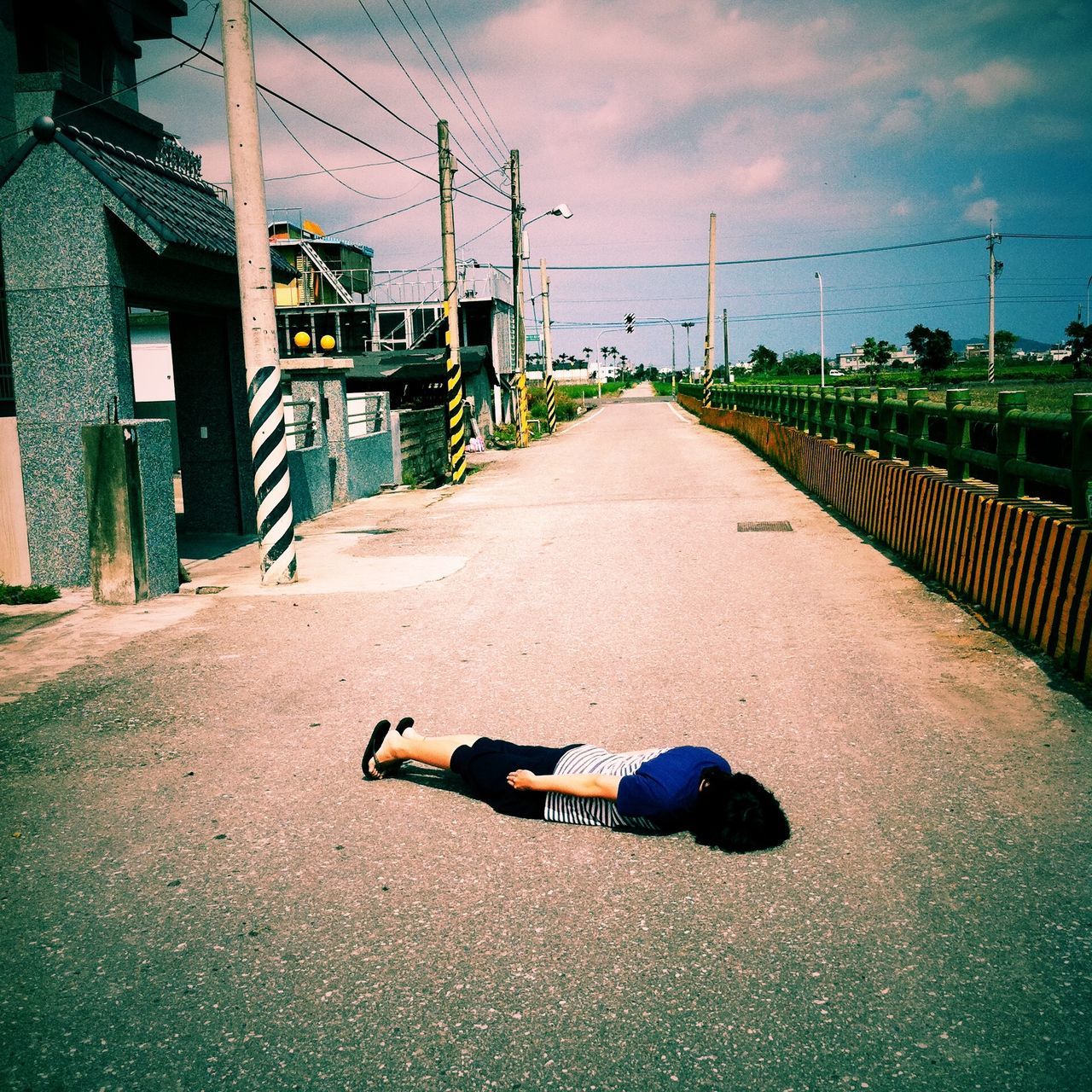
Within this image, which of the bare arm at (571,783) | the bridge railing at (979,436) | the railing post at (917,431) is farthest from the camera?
the railing post at (917,431)

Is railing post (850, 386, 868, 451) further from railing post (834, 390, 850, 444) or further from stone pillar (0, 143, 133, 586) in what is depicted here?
stone pillar (0, 143, 133, 586)

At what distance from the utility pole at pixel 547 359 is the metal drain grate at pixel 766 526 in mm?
29164

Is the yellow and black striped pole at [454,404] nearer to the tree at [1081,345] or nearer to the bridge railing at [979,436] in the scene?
the bridge railing at [979,436]

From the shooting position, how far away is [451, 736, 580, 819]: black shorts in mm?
4355

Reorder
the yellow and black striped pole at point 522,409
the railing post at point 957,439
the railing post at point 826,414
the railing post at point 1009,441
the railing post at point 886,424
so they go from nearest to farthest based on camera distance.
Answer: the railing post at point 1009,441 < the railing post at point 957,439 < the railing post at point 886,424 < the railing post at point 826,414 < the yellow and black striped pole at point 522,409

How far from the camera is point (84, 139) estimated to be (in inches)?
387

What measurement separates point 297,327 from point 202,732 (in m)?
35.6

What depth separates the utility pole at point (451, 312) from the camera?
20812mm

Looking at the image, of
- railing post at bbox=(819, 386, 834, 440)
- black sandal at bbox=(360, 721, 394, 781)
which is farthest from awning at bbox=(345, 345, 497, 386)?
black sandal at bbox=(360, 721, 394, 781)

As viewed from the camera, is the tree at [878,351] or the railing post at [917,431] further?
the tree at [878,351]

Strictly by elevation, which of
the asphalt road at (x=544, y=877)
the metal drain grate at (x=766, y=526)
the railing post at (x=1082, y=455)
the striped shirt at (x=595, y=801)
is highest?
the railing post at (x=1082, y=455)

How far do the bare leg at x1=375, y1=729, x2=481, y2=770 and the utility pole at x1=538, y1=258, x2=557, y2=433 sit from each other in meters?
37.5

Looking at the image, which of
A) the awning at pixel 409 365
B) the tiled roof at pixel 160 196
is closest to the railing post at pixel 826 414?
the tiled roof at pixel 160 196

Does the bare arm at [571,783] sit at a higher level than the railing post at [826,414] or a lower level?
lower
